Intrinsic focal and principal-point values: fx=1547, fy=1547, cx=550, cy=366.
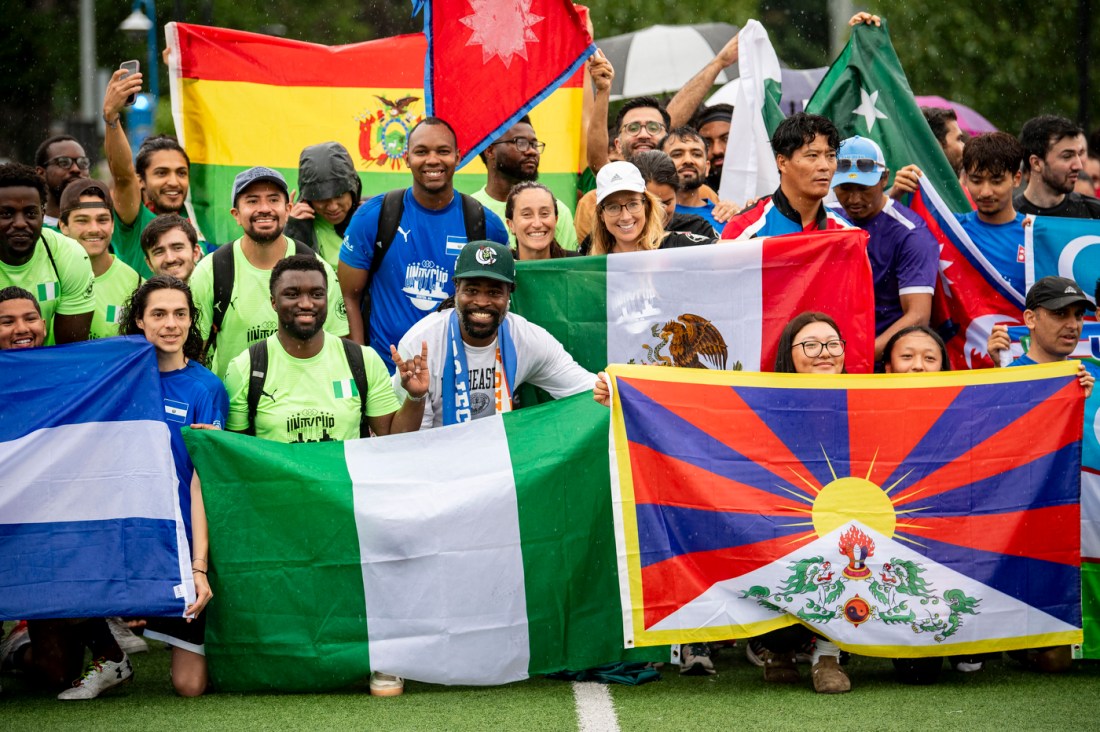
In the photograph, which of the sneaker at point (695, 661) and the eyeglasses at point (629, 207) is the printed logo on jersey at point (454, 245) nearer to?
the eyeglasses at point (629, 207)

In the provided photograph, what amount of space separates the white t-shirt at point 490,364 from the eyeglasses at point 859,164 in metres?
1.63

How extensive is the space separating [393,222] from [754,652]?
274 cm

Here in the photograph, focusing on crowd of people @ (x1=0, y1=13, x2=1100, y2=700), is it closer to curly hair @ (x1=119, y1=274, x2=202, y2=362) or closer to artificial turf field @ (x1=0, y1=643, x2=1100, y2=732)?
curly hair @ (x1=119, y1=274, x2=202, y2=362)

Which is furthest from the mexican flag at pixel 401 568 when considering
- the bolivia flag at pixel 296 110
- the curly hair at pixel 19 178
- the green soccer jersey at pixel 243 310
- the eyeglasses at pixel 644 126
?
the bolivia flag at pixel 296 110

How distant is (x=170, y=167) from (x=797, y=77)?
7177 mm

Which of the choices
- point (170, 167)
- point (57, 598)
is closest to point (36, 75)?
point (170, 167)

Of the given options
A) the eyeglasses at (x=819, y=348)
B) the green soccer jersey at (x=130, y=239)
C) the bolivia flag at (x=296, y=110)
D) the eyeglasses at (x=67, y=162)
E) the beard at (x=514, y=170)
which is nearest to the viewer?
the eyeglasses at (x=819, y=348)

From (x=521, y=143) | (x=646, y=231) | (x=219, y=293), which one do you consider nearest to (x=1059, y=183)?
(x=646, y=231)

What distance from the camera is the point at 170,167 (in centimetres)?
907

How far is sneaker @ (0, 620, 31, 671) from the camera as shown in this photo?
24.0 ft

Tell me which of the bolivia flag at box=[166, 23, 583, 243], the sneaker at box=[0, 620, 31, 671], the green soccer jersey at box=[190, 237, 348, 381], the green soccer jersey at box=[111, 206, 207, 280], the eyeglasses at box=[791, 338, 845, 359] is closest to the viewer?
the eyeglasses at box=[791, 338, 845, 359]

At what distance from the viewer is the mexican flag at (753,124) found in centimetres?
948

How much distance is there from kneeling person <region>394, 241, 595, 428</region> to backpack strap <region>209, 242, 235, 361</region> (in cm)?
103

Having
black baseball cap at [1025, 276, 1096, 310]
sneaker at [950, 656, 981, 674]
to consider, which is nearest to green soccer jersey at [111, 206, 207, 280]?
black baseball cap at [1025, 276, 1096, 310]
